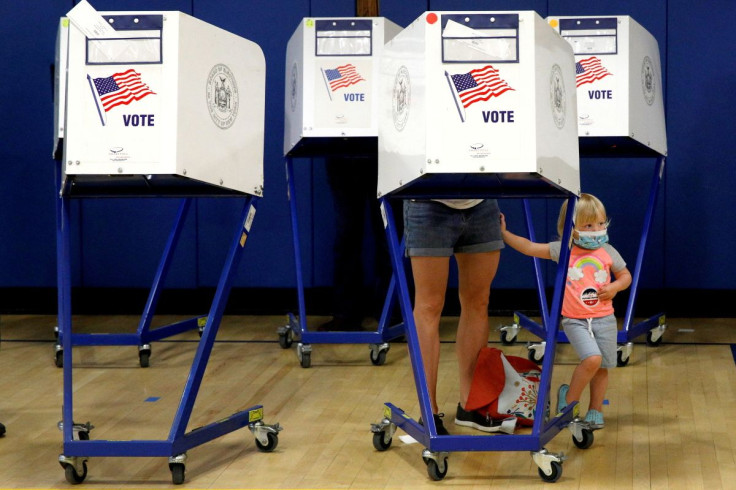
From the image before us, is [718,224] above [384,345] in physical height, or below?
above

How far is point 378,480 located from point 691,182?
11.4ft

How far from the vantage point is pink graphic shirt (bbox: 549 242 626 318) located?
3738 mm

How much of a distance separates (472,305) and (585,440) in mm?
574

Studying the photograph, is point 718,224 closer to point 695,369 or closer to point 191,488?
point 695,369

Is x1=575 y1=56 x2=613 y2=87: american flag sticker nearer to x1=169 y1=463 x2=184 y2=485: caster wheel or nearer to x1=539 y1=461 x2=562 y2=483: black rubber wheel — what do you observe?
x1=539 y1=461 x2=562 y2=483: black rubber wheel

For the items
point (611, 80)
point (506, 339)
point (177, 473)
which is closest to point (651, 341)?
point (506, 339)

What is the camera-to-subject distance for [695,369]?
4.65 m

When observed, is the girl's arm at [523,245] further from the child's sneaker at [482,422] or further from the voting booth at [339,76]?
the voting booth at [339,76]

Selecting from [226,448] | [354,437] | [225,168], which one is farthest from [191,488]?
[225,168]

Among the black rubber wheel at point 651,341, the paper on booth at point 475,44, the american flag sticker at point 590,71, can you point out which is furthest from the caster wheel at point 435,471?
the black rubber wheel at point 651,341

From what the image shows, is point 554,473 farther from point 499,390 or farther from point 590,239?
point 590,239

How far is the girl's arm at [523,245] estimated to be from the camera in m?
3.54

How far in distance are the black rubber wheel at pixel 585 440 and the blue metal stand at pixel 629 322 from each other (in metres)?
1.33

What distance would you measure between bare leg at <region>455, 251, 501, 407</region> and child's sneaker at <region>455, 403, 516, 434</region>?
0.04 metres
